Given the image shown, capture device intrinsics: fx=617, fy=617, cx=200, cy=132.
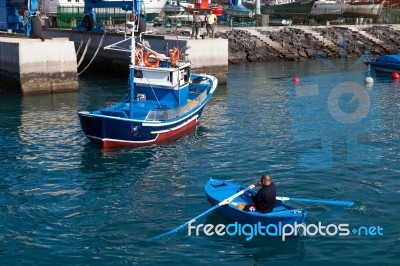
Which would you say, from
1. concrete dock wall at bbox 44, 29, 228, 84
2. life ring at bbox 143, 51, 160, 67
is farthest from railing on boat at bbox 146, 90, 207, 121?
concrete dock wall at bbox 44, 29, 228, 84

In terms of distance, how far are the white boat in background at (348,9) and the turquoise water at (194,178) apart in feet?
162

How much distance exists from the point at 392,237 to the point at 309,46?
172 feet

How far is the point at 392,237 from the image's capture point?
1850cm

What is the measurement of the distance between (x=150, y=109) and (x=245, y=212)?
43.1ft

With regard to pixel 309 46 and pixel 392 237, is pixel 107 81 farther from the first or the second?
pixel 392 237

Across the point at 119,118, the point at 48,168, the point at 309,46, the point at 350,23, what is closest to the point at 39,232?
the point at 48,168

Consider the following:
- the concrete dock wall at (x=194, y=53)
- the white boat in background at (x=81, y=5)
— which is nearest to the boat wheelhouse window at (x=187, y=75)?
the concrete dock wall at (x=194, y=53)

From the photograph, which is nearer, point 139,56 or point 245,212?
point 245,212

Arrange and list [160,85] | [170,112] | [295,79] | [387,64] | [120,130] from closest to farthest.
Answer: [120,130] → [170,112] → [160,85] → [295,79] → [387,64]

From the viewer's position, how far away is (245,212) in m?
18.5

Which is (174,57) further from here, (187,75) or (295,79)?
(295,79)

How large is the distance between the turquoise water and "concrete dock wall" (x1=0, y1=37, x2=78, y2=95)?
41.1 inches

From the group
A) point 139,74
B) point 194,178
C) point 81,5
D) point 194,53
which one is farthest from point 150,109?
point 81,5

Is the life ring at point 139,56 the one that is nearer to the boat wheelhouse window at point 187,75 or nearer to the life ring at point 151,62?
the life ring at point 151,62
